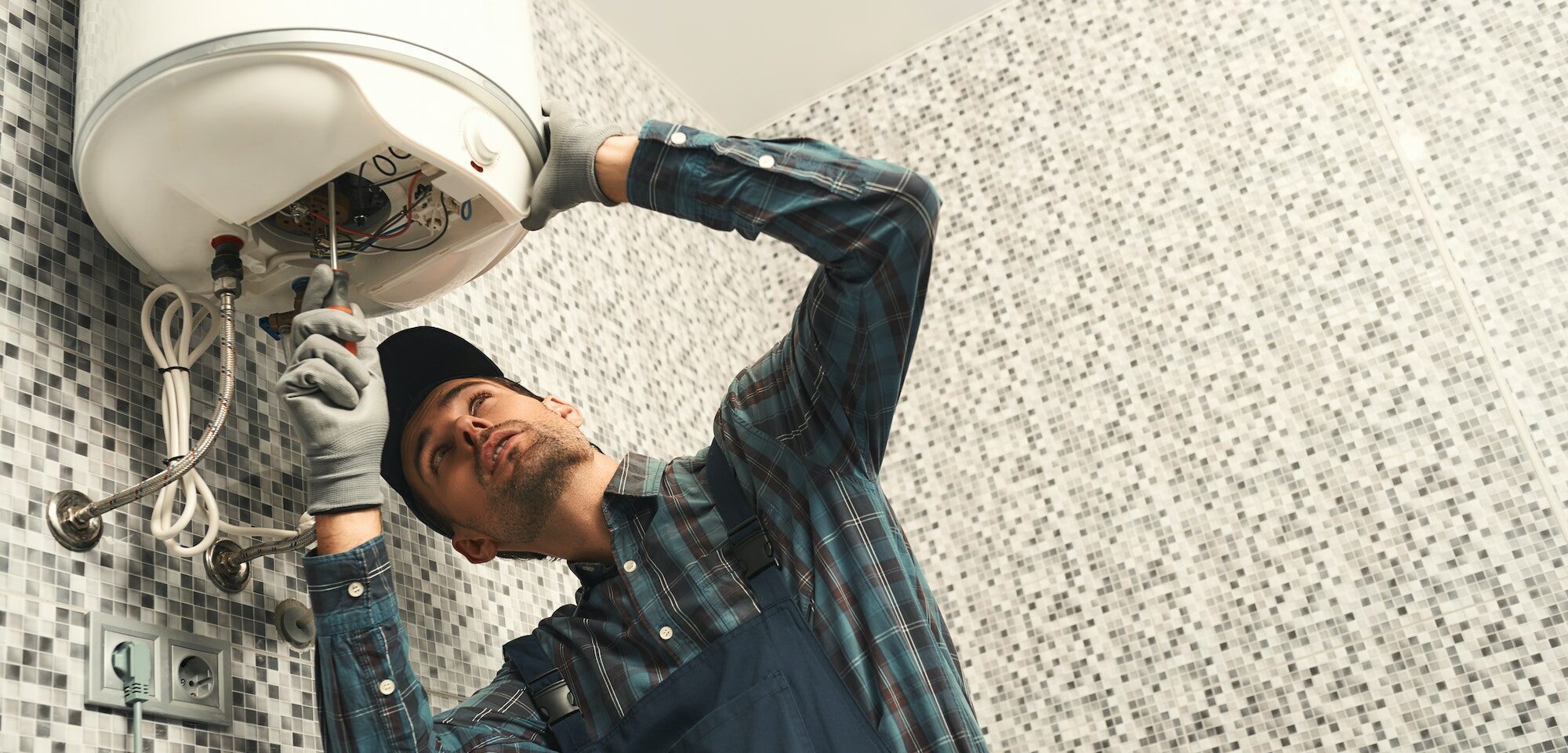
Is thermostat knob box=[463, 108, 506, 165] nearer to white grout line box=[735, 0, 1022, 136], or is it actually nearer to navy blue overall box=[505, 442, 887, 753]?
navy blue overall box=[505, 442, 887, 753]

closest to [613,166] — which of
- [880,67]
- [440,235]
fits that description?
[440,235]

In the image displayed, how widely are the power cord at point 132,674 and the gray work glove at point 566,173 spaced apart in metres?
0.50

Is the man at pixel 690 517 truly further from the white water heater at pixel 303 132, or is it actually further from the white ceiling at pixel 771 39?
the white ceiling at pixel 771 39

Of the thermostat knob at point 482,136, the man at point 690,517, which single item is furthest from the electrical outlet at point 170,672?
the thermostat knob at point 482,136

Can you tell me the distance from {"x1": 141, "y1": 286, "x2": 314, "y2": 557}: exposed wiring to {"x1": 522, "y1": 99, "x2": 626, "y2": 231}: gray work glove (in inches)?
13.2

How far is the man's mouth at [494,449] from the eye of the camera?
4.07 feet

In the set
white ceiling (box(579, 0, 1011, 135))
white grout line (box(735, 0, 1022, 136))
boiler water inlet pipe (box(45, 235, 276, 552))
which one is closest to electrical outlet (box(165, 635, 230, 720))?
boiler water inlet pipe (box(45, 235, 276, 552))

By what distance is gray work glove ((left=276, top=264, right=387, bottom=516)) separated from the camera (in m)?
0.99

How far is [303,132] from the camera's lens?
979 millimetres

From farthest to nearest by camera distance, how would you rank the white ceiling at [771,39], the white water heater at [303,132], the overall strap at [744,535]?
the white ceiling at [771,39], the overall strap at [744,535], the white water heater at [303,132]

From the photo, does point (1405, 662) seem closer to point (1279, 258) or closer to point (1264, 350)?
point (1264, 350)

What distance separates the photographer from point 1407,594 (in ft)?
5.90

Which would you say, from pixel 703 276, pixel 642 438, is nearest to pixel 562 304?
pixel 642 438

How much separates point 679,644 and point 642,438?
0.80 metres
